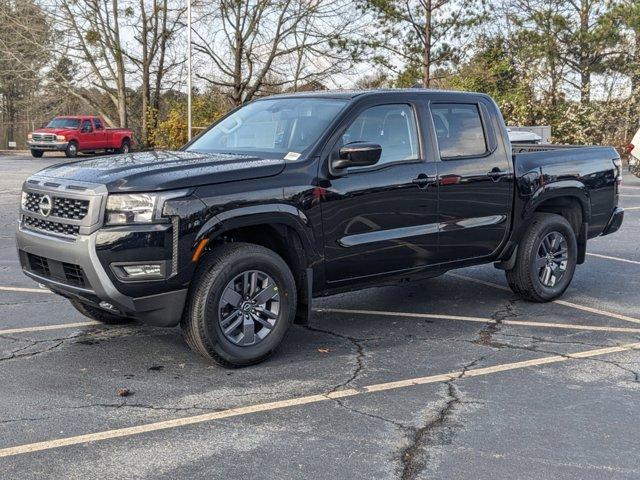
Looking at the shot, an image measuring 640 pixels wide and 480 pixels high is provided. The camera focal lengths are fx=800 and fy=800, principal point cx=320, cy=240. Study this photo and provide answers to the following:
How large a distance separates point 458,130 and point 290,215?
2.03m

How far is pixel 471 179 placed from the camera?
6.67 m

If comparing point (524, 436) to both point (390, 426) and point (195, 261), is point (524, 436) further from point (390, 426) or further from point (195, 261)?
point (195, 261)

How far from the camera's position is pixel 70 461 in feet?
12.6

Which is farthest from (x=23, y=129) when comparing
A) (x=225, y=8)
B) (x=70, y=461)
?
(x=70, y=461)

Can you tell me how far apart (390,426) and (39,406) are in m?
2.01

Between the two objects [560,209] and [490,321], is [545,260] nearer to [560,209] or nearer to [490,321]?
[560,209]

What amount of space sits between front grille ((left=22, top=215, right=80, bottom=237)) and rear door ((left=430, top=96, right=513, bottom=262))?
288cm

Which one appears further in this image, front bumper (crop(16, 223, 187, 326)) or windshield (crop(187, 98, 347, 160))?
windshield (crop(187, 98, 347, 160))

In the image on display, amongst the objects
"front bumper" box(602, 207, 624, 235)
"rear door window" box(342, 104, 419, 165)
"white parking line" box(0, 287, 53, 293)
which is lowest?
"white parking line" box(0, 287, 53, 293)

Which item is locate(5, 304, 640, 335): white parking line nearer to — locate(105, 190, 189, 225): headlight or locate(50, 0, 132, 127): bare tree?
locate(105, 190, 189, 225): headlight

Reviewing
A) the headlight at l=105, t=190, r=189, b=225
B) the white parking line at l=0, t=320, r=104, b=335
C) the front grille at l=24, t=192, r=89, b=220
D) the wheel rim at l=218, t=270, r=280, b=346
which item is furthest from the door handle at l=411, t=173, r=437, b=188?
the white parking line at l=0, t=320, r=104, b=335

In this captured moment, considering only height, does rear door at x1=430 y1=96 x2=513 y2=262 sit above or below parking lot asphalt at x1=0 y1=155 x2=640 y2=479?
above

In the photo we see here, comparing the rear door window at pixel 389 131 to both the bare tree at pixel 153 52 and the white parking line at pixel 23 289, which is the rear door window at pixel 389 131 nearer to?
the white parking line at pixel 23 289

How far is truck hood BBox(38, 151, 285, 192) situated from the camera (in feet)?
16.3
